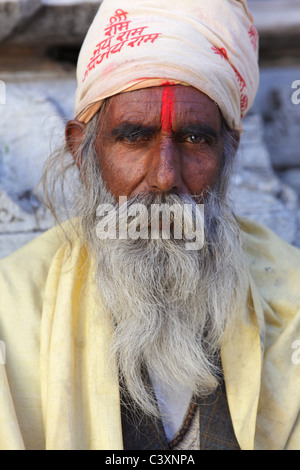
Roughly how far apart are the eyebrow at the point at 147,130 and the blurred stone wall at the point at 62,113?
527mm

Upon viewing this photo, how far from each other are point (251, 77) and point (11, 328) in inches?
43.8

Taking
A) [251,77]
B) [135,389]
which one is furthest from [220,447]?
[251,77]

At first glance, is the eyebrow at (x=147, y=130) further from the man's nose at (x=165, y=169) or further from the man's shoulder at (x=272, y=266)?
the man's shoulder at (x=272, y=266)

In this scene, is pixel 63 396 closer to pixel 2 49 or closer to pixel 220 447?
pixel 220 447

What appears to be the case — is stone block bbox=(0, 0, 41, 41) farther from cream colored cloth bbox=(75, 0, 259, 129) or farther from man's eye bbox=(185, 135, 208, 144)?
man's eye bbox=(185, 135, 208, 144)

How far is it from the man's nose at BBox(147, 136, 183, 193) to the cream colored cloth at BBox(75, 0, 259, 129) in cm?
19

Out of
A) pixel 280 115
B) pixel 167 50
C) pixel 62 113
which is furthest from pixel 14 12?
pixel 280 115

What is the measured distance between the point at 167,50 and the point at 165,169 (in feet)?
1.16

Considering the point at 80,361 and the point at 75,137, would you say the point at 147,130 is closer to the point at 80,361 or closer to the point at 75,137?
the point at 75,137

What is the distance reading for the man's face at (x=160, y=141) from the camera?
179 cm

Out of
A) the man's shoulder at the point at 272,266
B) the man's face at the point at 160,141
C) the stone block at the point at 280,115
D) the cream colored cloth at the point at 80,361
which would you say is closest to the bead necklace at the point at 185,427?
the cream colored cloth at the point at 80,361

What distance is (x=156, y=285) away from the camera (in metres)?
1.80

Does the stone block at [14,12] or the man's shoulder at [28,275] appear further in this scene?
the stone block at [14,12]

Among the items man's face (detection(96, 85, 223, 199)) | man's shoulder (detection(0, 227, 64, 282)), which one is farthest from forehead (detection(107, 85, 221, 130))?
man's shoulder (detection(0, 227, 64, 282))
